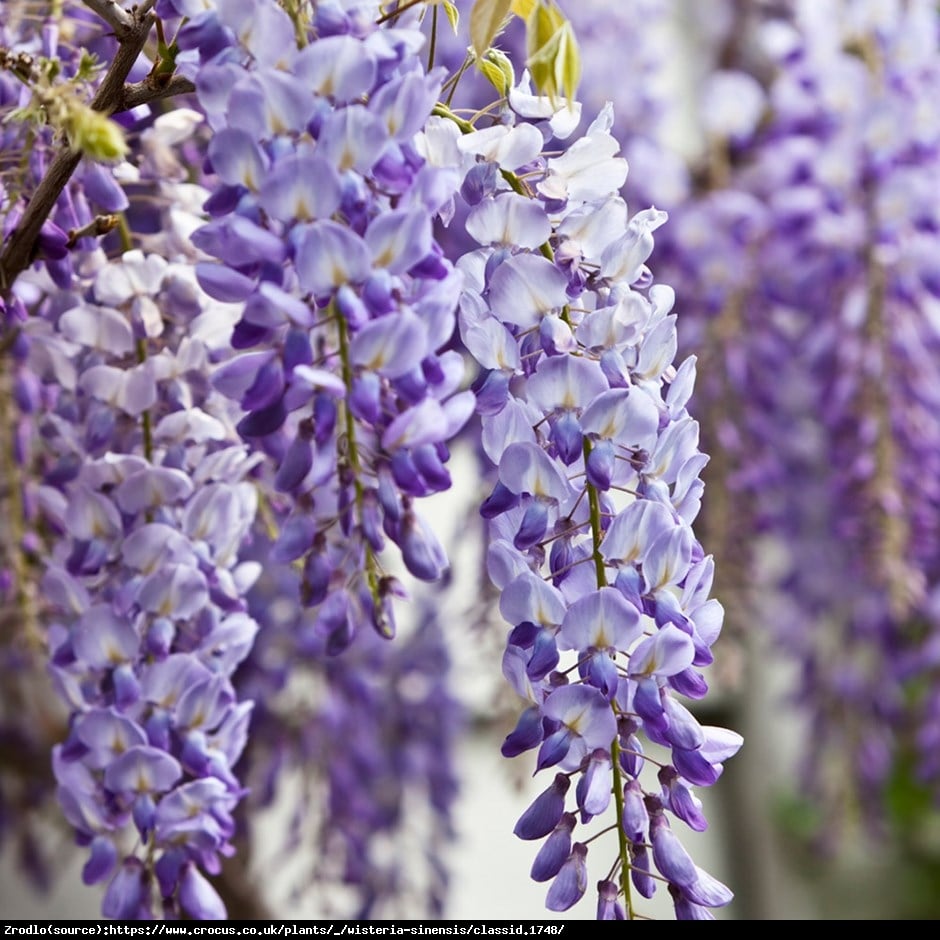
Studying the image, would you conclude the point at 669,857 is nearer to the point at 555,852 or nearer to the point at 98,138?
the point at 555,852

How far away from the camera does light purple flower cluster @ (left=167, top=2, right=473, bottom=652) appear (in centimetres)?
44

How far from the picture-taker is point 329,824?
1.24 metres

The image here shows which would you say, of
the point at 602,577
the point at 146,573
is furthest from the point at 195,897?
the point at 602,577

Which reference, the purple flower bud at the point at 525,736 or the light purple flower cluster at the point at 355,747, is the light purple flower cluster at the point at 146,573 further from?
the light purple flower cluster at the point at 355,747

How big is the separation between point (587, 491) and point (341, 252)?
0.14 meters

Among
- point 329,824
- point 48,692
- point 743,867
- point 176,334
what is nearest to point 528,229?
point 176,334

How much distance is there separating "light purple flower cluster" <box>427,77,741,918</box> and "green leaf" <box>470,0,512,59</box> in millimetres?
34

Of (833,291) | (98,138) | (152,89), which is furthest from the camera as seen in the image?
(833,291)

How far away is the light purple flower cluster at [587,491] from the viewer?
0.48 metres

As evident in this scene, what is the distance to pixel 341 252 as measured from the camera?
434 millimetres

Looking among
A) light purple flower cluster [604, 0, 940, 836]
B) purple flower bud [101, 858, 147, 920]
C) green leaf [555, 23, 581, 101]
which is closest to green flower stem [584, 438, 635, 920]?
green leaf [555, 23, 581, 101]

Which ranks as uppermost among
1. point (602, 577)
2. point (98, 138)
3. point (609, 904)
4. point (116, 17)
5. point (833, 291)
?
point (833, 291)

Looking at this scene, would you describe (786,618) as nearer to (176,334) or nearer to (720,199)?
(720,199)

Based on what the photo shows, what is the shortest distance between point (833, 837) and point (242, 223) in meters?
1.27
